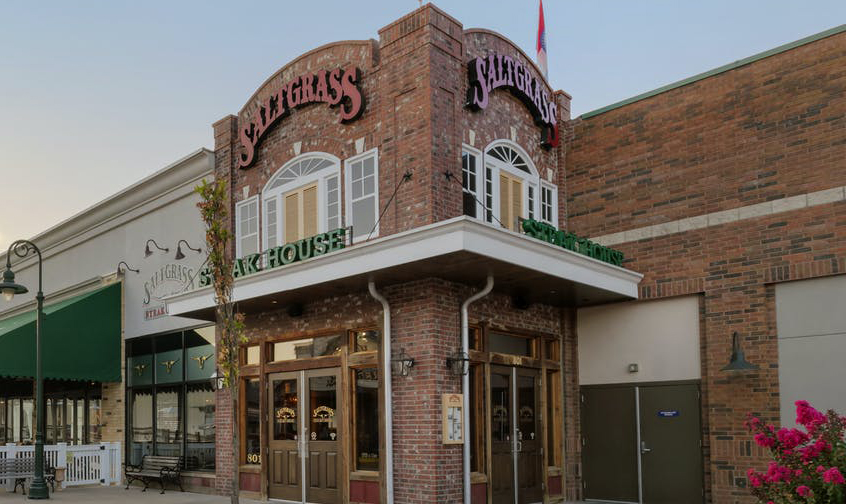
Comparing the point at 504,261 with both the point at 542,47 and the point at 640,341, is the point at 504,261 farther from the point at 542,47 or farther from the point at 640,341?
the point at 542,47

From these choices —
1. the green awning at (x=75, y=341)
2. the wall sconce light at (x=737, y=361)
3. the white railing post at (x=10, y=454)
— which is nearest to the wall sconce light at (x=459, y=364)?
the wall sconce light at (x=737, y=361)

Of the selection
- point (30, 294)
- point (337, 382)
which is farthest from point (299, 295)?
point (30, 294)

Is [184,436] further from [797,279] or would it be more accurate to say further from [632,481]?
[797,279]

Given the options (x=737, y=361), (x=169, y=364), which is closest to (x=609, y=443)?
(x=737, y=361)

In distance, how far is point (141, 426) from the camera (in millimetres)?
18953

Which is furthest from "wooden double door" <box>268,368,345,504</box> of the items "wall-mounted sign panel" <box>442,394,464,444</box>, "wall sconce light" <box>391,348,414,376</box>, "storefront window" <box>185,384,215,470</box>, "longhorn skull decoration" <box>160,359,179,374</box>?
"longhorn skull decoration" <box>160,359,179,374</box>

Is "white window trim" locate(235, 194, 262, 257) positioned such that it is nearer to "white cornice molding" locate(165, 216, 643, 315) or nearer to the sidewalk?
"white cornice molding" locate(165, 216, 643, 315)

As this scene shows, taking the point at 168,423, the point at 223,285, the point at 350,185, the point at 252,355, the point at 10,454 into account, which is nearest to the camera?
the point at 223,285

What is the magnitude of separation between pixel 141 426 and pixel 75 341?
2431 millimetres

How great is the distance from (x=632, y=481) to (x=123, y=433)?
11547 mm

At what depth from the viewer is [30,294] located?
1036 inches

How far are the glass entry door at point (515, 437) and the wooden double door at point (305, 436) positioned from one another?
2.49m

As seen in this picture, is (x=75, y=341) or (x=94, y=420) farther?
(x=94, y=420)

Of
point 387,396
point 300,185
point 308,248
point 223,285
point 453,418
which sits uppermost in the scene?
point 300,185
